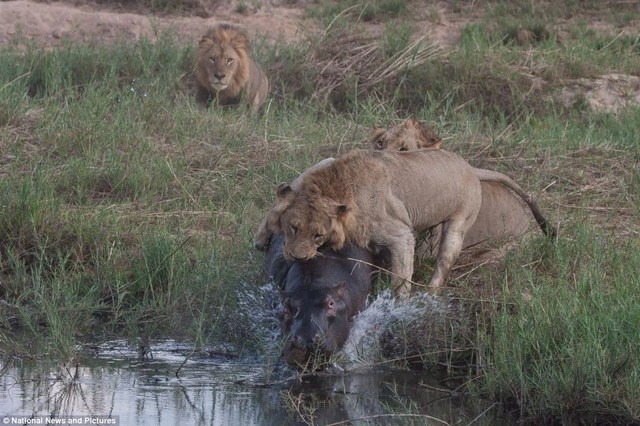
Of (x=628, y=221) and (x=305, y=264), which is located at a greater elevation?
(x=305, y=264)

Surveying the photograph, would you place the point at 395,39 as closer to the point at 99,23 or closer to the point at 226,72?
the point at 226,72

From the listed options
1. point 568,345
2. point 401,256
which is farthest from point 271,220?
point 568,345

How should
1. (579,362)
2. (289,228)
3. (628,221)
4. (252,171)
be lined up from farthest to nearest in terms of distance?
(252,171), (628,221), (289,228), (579,362)

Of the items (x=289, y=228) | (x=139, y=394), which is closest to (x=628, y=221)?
(x=289, y=228)

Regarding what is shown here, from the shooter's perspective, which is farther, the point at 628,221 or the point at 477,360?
the point at 628,221

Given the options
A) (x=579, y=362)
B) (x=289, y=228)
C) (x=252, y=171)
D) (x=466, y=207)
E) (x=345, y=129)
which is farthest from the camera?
(x=345, y=129)

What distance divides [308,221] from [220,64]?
6.56 metres

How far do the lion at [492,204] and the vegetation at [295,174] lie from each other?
0.77 feet

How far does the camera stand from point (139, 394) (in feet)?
19.6

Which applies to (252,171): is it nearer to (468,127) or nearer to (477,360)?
(468,127)

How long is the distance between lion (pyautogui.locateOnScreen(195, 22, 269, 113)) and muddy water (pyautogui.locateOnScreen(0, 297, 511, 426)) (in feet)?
18.8

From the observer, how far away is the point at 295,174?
884 centimetres

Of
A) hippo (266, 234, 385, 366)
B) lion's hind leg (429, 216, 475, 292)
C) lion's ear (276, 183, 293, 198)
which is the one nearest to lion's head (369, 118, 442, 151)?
lion's hind leg (429, 216, 475, 292)

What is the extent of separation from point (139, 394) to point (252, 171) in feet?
10.5
